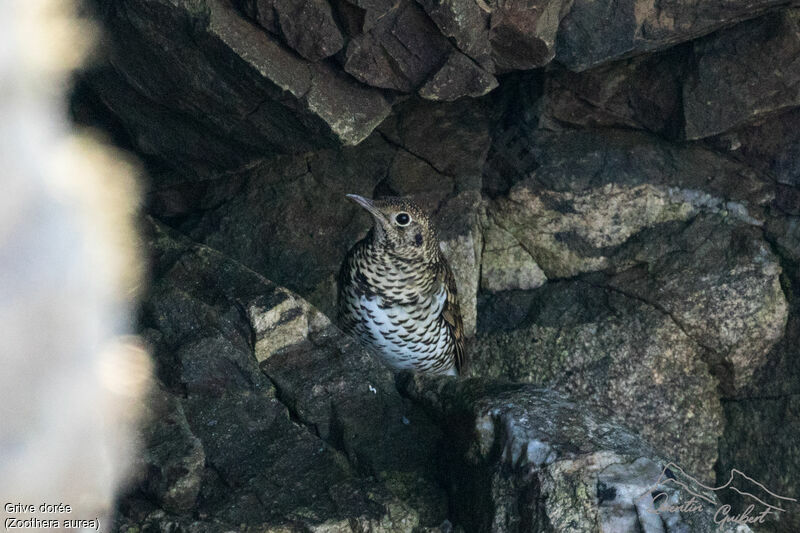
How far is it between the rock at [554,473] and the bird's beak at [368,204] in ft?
5.44

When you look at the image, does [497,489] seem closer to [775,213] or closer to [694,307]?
[694,307]

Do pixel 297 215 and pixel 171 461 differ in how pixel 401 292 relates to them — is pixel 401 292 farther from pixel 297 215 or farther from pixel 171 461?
pixel 171 461

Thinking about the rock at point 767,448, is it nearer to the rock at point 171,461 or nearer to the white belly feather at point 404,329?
the white belly feather at point 404,329

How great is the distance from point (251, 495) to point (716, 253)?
372cm

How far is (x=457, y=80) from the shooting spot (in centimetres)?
439

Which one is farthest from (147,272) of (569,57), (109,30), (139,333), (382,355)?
(569,57)

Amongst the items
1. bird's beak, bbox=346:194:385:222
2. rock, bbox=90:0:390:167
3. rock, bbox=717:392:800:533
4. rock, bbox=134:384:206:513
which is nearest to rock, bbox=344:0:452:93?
rock, bbox=90:0:390:167

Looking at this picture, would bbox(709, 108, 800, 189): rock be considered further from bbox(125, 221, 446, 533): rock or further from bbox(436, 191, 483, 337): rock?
A: bbox(125, 221, 446, 533): rock

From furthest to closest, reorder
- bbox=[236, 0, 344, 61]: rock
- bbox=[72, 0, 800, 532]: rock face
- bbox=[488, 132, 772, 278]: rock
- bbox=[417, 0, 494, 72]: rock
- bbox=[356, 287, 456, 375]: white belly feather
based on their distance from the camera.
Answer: bbox=[488, 132, 772, 278]: rock < bbox=[356, 287, 456, 375]: white belly feather < bbox=[417, 0, 494, 72]: rock < bbox=[236, 0, 344, 61]: rock < bbox=[72, 0, 800, 532]: rock face

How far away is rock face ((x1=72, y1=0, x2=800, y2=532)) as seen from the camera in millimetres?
3465

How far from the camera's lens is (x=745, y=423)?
552 centimetres

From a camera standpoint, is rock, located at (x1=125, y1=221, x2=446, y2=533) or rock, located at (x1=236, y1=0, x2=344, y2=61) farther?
rock, located at (x1=236, y1=0, x2=344, y2=61)

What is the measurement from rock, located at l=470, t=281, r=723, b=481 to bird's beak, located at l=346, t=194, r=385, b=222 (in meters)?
1.54

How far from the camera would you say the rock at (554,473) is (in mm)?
3025
